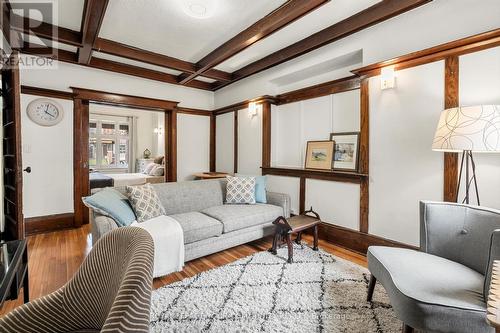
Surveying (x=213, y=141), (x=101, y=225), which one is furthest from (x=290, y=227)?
(x=213, y=141)

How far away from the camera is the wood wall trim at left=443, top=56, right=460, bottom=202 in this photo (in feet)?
7.11

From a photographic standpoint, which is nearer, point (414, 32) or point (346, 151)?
point (414, 32)

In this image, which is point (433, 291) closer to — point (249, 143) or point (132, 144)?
point (249, 143)

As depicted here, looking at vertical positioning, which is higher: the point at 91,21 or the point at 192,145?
the point at 91,21

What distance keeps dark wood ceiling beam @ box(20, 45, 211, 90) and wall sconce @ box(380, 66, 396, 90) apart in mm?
3612

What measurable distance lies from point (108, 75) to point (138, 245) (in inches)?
168

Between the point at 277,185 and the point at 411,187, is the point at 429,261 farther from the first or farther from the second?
the point at 277,185

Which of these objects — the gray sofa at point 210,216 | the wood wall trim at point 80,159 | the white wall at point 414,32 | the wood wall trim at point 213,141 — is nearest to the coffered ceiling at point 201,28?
the white wall at point 414,32

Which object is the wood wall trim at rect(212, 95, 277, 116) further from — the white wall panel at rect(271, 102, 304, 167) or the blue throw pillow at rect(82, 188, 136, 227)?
the blue throw pillow at rect(82, 188, 136, 227)

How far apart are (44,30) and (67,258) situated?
2.67 metres

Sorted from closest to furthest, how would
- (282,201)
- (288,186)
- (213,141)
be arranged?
(282,201), (288,186), (213,141)

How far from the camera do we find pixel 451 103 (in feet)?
7.19

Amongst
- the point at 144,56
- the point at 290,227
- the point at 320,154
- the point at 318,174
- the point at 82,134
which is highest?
the point at 144,56

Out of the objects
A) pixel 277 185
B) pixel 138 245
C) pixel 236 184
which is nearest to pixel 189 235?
pixel 236 184
